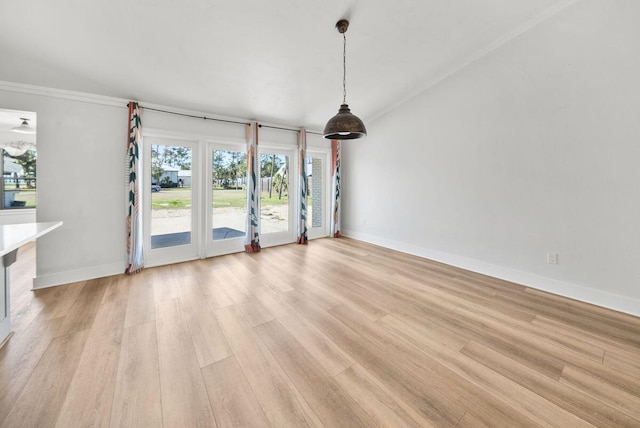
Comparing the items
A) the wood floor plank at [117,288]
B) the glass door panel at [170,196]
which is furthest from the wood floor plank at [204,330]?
the glass door panel at [170,196]

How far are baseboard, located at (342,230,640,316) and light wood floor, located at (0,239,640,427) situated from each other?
0.16m

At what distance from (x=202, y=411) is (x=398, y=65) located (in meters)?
4.43

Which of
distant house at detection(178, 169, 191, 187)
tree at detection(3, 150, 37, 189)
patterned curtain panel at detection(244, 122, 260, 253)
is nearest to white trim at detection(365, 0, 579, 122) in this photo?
patterned curtain panel at detection(244, 122, 260, 253)

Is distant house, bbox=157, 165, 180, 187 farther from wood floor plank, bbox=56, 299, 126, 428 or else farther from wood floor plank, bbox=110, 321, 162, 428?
wood floor plank, bbox=110, 321, 162, 428

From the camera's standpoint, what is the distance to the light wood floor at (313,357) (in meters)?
1.40

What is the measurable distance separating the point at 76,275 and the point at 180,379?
112 inches

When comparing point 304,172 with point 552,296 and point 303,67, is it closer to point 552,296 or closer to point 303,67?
point 303,67

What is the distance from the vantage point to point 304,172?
17.3 feet

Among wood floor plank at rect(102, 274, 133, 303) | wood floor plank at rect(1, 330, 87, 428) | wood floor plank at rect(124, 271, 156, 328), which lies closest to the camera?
wood floor plank at rect(1, 330, 87, 428)

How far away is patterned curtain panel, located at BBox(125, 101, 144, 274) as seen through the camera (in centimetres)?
346

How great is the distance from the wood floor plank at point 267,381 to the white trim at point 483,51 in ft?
15.0

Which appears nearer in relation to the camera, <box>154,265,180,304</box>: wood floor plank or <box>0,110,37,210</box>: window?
<box>154,265,180,304</box>: wood floor plank

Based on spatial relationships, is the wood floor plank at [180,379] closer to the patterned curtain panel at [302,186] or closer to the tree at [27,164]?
the patterned curtain panel at [302,186]

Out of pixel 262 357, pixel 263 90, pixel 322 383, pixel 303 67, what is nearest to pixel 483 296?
pixel 322 383
